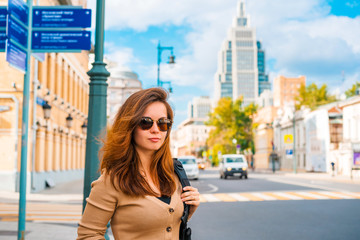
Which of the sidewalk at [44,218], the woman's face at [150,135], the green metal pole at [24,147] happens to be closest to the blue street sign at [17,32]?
the green metal pole at [24,147]

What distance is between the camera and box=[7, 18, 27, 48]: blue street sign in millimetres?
6570

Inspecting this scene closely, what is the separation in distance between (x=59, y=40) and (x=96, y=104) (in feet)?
6.96

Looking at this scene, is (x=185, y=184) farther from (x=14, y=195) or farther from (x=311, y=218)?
(x=14, y=195)

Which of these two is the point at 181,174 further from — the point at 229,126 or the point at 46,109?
the point at 229,126

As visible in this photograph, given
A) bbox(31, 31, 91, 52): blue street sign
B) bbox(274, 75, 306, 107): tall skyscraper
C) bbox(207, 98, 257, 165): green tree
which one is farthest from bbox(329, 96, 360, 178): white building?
bbox(274, 75, 306, 107): tall skyscraper

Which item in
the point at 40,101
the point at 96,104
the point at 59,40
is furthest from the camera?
the point at 40,101

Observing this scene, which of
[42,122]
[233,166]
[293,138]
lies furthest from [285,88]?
[42,122]

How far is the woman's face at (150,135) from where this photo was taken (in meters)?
2.47

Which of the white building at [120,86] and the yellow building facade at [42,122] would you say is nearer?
the yellow building facade at [42,122]

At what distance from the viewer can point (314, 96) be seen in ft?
247

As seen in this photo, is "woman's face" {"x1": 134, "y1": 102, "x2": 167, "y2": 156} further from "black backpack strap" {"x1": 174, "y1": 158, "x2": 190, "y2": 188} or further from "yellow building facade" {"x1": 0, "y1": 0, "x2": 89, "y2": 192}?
"yellow building facade" {"x1": 0, "y1": 0, "x2": 89, "y2": 192}

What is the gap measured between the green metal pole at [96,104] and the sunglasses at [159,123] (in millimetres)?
3614

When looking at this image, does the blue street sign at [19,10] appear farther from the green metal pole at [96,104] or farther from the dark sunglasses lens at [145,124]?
the dark sunglasses lens at [145,124]

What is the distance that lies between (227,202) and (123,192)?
515 inches
